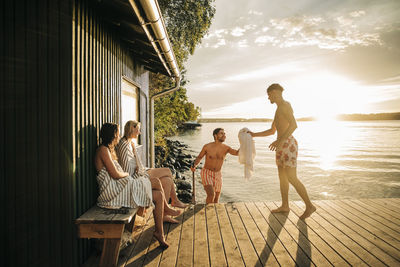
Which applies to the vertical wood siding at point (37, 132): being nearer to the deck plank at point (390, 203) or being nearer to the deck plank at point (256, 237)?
the deck plank at point (256, 237)

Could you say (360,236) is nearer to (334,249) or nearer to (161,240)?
(334,249)

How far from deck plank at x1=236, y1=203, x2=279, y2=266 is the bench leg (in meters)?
→ 1.51

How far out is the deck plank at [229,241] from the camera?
2375mm

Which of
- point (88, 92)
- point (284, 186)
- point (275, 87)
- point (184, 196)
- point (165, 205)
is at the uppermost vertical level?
point (275, 87)

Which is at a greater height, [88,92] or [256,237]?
[88,92]

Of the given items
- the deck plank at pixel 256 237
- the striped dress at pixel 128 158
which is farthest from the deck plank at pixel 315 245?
the striped dress at pixel 128 158

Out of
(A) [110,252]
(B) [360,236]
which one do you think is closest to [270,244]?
(B) [360,236]

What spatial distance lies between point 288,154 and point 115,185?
8.21 feet

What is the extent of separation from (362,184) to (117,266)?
15451mm

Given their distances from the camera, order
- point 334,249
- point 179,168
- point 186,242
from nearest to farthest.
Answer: point 334,249 → point 186,242 → point 179,168

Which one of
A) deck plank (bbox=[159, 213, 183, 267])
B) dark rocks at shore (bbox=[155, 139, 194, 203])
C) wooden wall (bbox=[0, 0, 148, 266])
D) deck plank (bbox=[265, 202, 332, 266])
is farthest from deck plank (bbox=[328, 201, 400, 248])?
dark rocks at shore (bbox=[155, 139, 194, 203])

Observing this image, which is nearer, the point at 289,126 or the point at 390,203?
the point at 289,126

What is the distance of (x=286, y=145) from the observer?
11.3ft

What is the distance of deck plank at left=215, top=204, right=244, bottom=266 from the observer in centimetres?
238
